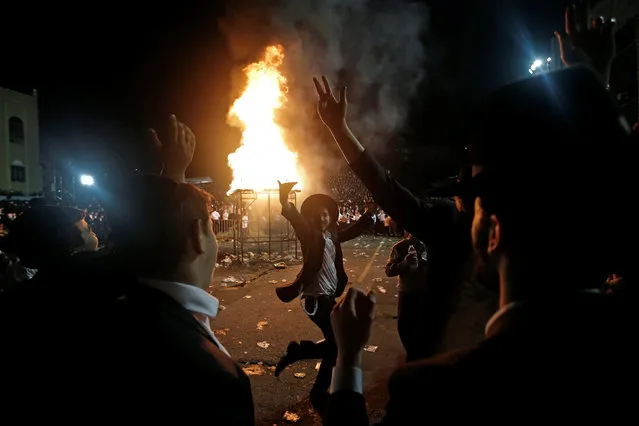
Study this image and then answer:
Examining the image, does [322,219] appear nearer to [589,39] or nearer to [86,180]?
[589,39]

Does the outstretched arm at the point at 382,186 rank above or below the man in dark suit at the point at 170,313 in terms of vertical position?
above

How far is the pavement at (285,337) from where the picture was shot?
4.20 metres

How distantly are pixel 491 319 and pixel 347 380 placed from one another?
50 centimetres

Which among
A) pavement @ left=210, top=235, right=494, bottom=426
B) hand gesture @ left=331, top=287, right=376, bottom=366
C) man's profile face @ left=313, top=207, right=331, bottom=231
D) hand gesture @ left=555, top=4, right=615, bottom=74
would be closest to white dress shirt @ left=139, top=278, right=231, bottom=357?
hand gesture @ left=331, top=287, right=376, bottom=366

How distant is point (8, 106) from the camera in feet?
114

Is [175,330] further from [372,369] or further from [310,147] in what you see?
[310,147]

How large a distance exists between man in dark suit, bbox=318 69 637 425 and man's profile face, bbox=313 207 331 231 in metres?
3.85

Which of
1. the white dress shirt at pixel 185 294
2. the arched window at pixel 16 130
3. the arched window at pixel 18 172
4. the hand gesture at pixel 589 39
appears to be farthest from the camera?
the arched window at pixel 18 172

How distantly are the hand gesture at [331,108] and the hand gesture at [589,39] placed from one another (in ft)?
4.03

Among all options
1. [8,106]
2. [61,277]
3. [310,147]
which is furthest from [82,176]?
[61,277]

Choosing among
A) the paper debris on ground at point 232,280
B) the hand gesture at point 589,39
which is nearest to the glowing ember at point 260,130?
the paper debris on ground at point 232,280

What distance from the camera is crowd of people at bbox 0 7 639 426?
2.91 feet

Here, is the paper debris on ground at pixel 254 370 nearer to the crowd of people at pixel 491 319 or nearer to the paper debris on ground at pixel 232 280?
the crowd of people at pixel 491 319

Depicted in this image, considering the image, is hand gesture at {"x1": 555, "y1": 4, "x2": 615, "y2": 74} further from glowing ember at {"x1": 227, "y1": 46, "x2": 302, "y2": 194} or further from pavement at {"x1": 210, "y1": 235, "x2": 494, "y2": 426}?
glowing ember at {"x1": 227, "y1": 46, "x2": 302, "y2": 194}
